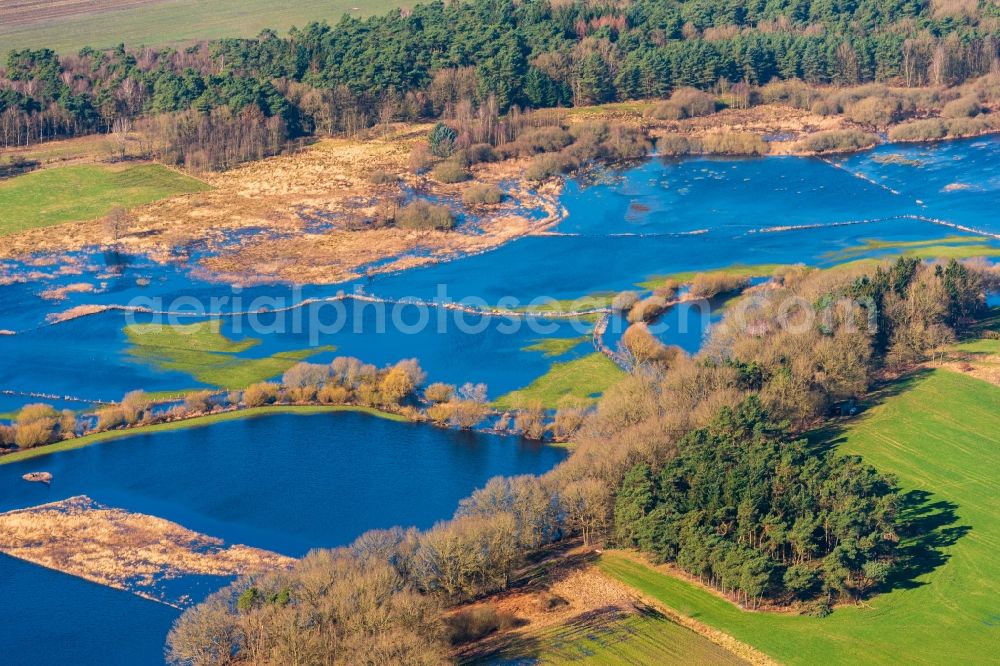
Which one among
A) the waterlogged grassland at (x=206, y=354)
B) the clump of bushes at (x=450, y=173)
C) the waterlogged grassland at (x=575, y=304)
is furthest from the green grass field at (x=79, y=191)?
the waterlogged grassland at (x=575, y=304)

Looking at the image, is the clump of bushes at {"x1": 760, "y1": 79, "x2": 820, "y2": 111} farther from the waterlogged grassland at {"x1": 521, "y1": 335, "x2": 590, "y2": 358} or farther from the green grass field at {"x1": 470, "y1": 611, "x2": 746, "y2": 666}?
the green grass field at {"x1": 470, "y1": 611, "x2": 746, "y2": 666}

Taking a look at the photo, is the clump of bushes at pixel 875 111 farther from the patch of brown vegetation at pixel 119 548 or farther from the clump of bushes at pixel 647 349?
the patch of brown vegetation at pixel 119 548

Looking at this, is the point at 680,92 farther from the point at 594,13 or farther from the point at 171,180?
the point at 171,180

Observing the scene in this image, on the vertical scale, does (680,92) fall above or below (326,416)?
above

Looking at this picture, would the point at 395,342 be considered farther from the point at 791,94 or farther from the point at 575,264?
the point at 791,94

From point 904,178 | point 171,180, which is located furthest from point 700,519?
point 171,180

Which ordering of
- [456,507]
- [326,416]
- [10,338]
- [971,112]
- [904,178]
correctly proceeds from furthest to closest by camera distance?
[971,112] → [904,178] → [10,338] → [326,416] → [456,507]

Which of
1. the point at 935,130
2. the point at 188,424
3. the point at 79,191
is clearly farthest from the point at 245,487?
the point at 935,130
